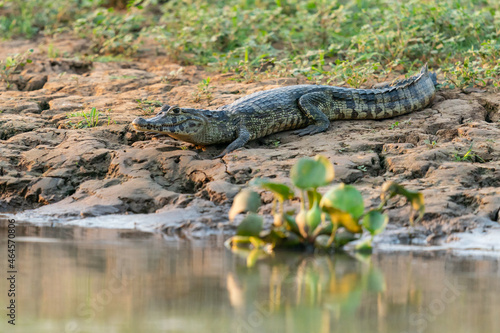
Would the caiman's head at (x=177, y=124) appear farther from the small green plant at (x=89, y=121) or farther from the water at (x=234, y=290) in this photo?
the water at (x=234, y=290)

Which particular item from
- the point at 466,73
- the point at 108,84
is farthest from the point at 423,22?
the point at 108,84

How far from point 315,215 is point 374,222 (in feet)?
1.43

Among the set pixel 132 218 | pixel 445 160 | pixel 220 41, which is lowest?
pixel 132 218

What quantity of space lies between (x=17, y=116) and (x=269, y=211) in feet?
12.9

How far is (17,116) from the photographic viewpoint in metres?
8.25

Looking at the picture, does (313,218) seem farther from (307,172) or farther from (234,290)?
(234,290)

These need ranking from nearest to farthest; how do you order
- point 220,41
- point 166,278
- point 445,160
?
point 166,278 → point 445,160 → point 220,41

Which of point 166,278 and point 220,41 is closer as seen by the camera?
point 166,278

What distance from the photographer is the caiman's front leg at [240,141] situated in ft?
24.2

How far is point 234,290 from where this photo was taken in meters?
3.90

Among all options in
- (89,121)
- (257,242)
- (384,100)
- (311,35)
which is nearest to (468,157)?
(384,100)

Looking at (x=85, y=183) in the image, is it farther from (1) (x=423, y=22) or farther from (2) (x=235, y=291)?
(1) (x=423, y=22)

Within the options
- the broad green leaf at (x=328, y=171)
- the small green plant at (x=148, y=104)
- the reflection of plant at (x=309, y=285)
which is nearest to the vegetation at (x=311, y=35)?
the small green plant at (x=148, y=104)

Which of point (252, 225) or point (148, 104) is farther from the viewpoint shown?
point (148, 104)
